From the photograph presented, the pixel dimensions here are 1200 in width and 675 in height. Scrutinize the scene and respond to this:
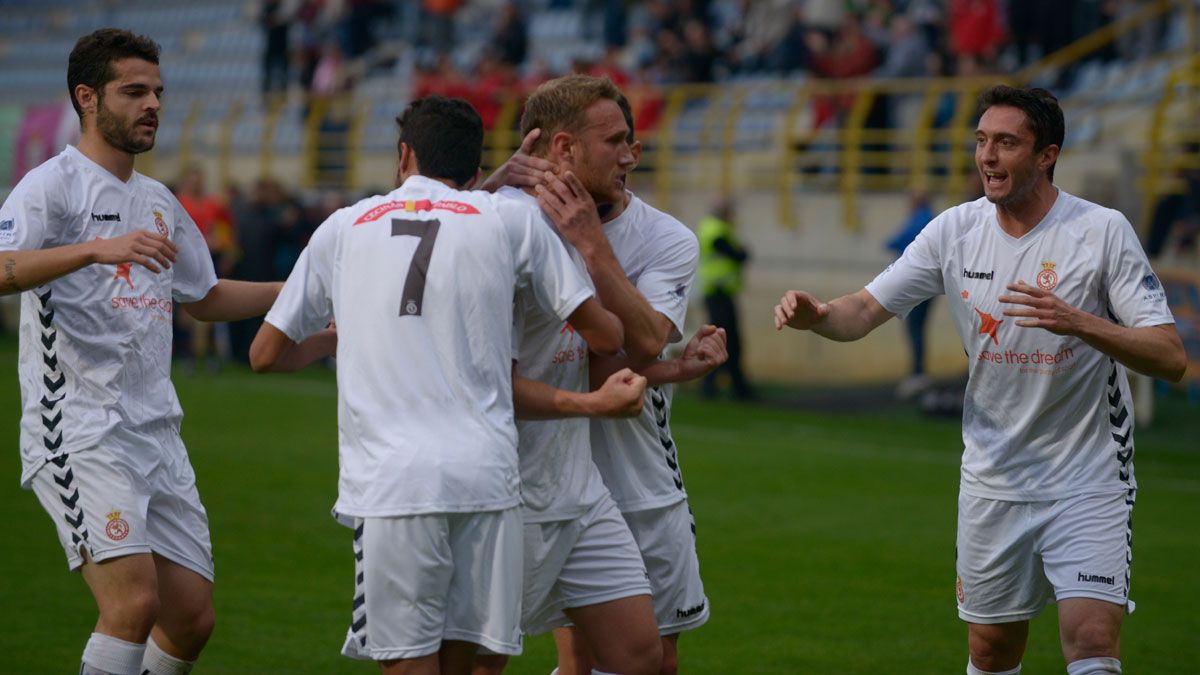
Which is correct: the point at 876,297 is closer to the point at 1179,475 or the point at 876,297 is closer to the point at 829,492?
the point at 829,492

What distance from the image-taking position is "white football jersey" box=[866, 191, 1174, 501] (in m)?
5.46

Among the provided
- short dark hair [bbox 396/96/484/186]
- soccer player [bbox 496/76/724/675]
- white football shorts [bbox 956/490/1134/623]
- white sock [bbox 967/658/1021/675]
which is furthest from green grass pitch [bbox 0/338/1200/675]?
short dark hair [bbox 396/96/484/186]

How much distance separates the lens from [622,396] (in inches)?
178

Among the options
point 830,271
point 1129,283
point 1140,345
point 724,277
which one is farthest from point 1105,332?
point 830,271

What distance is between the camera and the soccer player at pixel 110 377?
16.9 feet

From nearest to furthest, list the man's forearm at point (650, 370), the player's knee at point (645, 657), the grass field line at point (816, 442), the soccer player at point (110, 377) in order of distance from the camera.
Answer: the player's knee at point (645, 657)
the man's forearm at point (650, 370)
the soccer player at point (110, 377)
the grass field line at point (816, 442)

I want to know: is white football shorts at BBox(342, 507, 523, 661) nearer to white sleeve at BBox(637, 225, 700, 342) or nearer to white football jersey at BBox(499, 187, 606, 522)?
white football jersey at BBox(499, 187, 606, 522)

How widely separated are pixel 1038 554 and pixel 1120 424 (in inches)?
20.5

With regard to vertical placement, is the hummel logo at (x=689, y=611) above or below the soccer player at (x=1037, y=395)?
below

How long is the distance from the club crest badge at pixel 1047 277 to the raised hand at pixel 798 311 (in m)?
0.73

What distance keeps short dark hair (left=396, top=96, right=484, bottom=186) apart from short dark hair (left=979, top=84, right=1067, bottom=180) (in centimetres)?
196

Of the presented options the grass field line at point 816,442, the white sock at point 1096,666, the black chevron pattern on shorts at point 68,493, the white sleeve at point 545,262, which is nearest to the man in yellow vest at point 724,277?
the grass field line at point 816,442

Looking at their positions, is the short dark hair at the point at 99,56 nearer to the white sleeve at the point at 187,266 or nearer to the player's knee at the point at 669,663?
the white sleeve at the point at 187,266

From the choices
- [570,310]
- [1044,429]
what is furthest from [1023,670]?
[570,310]
